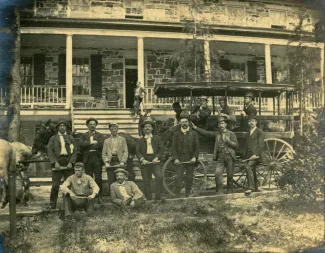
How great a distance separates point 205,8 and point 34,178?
14.9 feet

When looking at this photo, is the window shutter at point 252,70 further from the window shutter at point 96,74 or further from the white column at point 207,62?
the window shutter at point 96,74

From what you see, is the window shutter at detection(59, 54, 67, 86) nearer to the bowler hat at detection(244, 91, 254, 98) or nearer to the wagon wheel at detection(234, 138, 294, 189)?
the bowler hat at detection(244, 91, 254, 98)

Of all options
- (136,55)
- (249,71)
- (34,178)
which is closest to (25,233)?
(34,178)

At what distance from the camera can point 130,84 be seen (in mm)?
8484

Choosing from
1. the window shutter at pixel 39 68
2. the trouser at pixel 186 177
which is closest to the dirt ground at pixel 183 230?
the trouser at pixel 186 177

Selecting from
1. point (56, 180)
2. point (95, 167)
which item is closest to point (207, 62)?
point (95, 167)

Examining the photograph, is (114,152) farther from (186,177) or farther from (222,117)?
(222,117)

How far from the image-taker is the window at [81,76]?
31.2 feet

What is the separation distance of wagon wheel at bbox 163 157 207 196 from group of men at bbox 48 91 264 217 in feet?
0.39

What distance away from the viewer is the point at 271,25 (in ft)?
28.1

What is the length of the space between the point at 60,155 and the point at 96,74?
3.90 meters

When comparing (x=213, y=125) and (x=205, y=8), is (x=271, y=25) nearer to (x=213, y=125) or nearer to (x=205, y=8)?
(x=205, y=8)

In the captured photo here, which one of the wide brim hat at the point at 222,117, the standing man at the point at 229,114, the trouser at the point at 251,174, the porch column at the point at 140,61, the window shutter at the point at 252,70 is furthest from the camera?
the window shutter at the point at 252,70

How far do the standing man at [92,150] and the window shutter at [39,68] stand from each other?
2565mm
